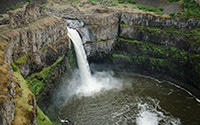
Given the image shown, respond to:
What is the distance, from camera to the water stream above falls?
19812 mm

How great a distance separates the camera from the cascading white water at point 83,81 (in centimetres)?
2447

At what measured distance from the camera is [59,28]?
75.2 feet

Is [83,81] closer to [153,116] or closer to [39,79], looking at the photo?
[39,79]

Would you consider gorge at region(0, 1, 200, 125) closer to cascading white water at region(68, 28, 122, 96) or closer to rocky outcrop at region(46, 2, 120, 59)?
rocky outcrop at region(46, 2, 120, 59)

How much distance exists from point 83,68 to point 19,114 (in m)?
17.5

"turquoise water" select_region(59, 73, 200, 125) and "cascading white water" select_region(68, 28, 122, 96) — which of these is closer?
"turquoise water" select_region(59, 73, 200, 125)

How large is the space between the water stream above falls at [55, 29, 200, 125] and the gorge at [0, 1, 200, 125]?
0.53ft

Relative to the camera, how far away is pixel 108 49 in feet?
101

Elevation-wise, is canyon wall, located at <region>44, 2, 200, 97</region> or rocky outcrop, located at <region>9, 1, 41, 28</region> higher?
rocky outcrop, located at <region>9, 1, 41, 28</region>

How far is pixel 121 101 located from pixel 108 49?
11361 millimetres

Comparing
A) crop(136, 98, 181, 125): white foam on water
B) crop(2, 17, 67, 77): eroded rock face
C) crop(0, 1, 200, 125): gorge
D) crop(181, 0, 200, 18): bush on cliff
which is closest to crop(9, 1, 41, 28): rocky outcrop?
crop(0, 1, 200, 125): gorge

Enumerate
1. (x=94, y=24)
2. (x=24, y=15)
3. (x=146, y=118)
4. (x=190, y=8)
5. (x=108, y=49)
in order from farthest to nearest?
(x=108, y=49) → (x=190, y=8) → (x=94, y=24) → (x=146, y=118) → (x=24, y=15)

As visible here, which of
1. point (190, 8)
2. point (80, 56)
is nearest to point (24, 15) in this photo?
point (80, 56)

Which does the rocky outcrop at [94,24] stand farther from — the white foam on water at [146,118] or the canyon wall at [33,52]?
the white foam on water at [146,118]
